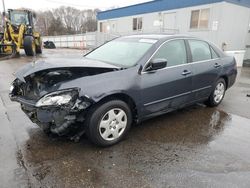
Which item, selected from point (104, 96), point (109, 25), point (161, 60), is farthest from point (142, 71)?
point (109, 25)

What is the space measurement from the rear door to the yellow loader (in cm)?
1181

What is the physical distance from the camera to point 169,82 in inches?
150

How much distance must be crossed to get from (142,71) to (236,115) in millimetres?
2608

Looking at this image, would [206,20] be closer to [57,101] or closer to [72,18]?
[57,101]

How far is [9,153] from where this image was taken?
3092 mm

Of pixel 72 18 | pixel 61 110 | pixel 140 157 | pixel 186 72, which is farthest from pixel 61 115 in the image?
pixel 72 18

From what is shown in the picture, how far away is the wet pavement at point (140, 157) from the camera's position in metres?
2.62

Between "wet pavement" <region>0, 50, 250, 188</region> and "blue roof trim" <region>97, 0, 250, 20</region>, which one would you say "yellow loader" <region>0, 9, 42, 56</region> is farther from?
"wet pavement" <region>0, 50, 250, 188</region>

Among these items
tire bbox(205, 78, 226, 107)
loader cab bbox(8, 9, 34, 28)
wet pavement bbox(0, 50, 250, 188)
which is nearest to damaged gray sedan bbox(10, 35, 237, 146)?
wet pavement bbox(0, 50, 250, 188)

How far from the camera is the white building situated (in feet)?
48.3

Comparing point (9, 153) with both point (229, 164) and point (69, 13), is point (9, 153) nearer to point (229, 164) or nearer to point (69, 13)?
point (229, 164)

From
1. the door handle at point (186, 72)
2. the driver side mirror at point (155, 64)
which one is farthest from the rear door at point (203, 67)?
the driver side mirror at point (155, 64)

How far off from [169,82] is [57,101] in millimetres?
1894

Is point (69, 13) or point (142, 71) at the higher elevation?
point (69, 13)
